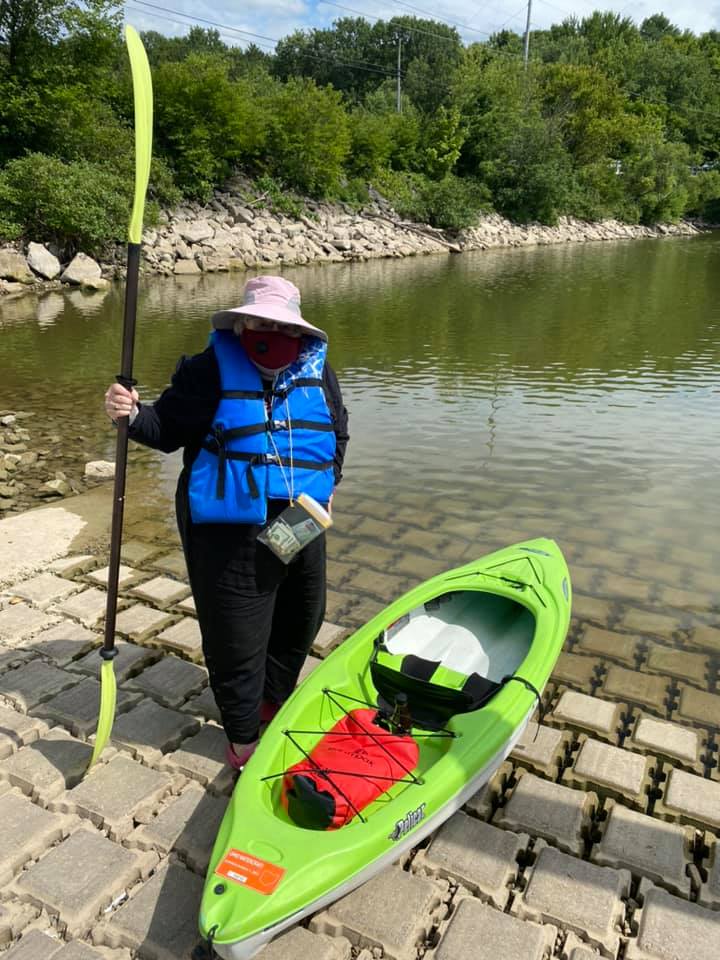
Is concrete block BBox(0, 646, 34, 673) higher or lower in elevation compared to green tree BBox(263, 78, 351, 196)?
lower

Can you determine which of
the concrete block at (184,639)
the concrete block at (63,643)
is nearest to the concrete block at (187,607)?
the concrete block at (184,639)

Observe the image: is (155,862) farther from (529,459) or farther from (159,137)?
(159,137)

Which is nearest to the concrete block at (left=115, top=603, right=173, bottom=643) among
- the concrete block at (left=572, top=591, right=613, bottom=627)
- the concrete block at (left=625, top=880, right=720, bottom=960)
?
the concrete block at (left=572, top=591, right=613, bottom=627)

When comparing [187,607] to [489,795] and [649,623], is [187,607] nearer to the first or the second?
[489,795]

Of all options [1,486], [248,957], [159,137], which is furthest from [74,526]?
[159,137]

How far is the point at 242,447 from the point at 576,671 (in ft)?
9.26

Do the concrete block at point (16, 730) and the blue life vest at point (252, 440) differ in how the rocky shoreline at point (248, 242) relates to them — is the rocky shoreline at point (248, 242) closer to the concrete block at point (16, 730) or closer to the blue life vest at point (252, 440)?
the concrete block at point (16, 730)

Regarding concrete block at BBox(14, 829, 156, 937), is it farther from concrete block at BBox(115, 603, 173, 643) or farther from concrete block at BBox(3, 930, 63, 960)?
concrete block at BBox(115, 603, 173, 643)

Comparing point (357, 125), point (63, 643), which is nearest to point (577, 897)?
point (63, 643)

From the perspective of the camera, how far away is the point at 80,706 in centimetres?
365

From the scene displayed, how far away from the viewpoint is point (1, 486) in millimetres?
7543

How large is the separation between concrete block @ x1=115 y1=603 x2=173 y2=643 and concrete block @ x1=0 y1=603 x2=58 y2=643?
0.44 m

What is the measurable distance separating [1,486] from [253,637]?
5.75 meters

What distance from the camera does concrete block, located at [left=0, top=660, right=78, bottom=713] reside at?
3703 millimetres
